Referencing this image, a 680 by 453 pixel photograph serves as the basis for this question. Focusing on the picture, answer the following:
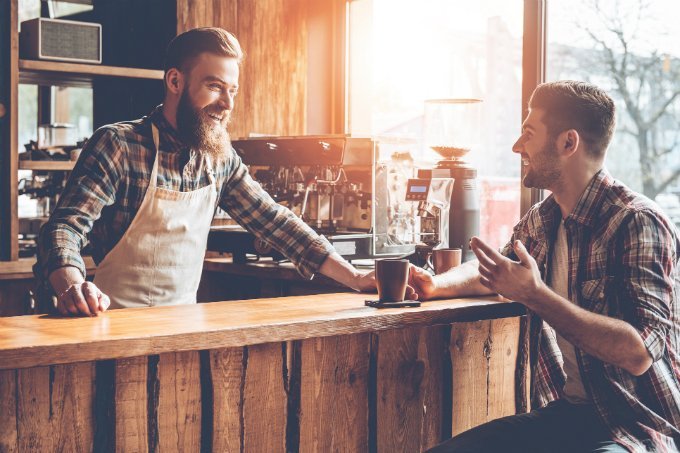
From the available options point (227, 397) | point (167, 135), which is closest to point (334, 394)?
point (227, 397)

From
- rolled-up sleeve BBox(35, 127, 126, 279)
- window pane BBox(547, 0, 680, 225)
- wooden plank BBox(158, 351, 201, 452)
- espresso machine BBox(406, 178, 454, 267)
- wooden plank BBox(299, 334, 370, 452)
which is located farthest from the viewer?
espresso machine BBox(406, 178, 454, 267)

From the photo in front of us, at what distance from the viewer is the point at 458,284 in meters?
2.49

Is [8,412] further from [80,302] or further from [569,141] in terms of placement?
[569,141]

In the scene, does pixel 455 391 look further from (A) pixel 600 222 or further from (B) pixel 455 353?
(A) pixel 600 222

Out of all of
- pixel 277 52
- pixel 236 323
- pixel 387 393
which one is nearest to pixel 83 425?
pixel 236 323

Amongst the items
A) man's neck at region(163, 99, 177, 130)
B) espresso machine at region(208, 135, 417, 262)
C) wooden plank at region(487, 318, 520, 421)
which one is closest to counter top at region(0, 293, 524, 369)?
wooden plank at region(487, 318, 520, 421)

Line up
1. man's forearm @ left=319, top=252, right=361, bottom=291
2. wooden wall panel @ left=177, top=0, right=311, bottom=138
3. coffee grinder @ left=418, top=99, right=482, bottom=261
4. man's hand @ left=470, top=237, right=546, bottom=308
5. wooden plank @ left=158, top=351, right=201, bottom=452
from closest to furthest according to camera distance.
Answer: wooden plank @ left=158, top=351, right=201, bottom=452
man's hand @ left=470, top=237, right=546, bottom=308
man's forearm @ left=319, top=252, right=361, bottom=291
coffee grinder @ left=418, top=99, right=482, bottom=261
wooden wall panel @ left=177, top=0, right=311, bottom=138

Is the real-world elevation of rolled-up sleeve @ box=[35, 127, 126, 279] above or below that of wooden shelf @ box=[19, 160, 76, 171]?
below

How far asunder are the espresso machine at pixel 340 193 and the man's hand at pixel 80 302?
151cm

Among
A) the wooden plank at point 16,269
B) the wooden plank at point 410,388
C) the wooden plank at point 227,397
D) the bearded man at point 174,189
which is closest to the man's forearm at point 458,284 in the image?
the wooden plank at point 410,388

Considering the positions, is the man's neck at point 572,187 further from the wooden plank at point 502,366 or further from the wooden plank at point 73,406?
the wooden plank at point 73,406

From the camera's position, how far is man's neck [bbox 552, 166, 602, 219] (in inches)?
89.0

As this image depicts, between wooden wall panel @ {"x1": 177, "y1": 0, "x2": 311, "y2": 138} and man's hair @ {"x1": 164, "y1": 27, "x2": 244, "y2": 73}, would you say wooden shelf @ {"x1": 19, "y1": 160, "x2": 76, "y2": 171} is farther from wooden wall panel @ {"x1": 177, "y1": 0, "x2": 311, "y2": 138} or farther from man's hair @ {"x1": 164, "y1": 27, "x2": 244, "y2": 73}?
man's hair @ {"x1": 164, "y1": 27, "x2": 244, "y2": 73}

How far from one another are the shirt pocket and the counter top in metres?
0.31
